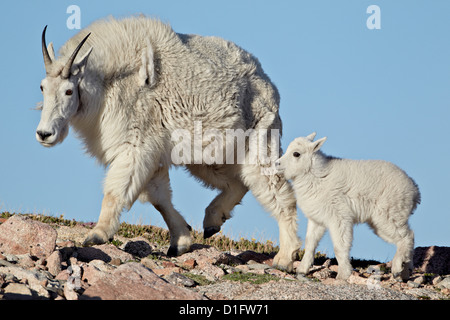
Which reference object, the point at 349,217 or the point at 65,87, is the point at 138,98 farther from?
the point at 349,217

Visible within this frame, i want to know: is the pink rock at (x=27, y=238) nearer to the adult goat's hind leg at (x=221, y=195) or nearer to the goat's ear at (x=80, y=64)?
the goat's ear at (x=80, y=64)

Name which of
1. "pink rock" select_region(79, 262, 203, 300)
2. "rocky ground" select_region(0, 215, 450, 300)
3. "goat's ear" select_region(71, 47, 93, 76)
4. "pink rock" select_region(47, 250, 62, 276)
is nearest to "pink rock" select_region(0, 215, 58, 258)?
"rocky ground" select_region(0, 215, 450, 300)

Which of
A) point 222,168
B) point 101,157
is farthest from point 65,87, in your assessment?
point 222,168

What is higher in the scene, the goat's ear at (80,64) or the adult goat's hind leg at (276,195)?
the goat's ear at (80,64)

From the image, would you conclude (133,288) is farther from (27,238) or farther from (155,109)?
(155,109)

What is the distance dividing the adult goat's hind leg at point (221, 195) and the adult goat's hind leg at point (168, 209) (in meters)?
0.70

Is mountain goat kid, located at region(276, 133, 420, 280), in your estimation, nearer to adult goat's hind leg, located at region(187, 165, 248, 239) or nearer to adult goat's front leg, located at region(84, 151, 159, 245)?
adult goat's front leg, located at region(84, 151, 159, 245)

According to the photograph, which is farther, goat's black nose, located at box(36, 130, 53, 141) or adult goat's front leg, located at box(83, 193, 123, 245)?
adult goat's front leg, located at box(83, 193, 123, 245)

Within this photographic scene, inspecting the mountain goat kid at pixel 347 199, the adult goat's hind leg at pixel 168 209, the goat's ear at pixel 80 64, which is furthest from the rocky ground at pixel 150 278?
the goat's ear at pixel 80 64

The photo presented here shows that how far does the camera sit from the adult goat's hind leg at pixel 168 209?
8.77 meters

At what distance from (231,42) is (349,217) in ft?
12.3

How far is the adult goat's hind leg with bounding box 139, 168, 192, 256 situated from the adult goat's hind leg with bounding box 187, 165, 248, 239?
2.29 ft

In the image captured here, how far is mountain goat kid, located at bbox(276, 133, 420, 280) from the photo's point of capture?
7246 mm

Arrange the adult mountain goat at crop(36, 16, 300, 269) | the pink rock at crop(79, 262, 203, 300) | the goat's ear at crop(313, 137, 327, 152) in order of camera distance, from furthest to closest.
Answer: the adult mountain goat at crop(36, 16, 300, 269) → the goat's ear at crop(313, 137, 327, 152) → the pink rock at crop(79, 262, 203, 300)
